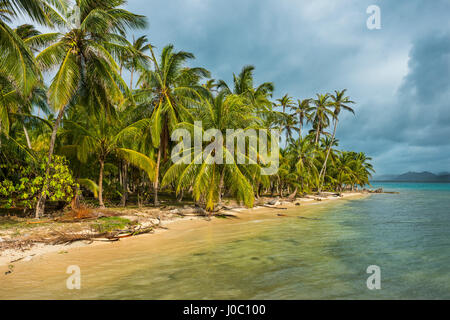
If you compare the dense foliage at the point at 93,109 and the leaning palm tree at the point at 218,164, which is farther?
the leaning palm tree at the point at 218,164

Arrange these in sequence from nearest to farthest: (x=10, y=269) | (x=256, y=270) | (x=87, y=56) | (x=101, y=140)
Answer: (x=10, y=269) < (x=256, y=270) < (x=87, y=56) < (x=101, y=140)

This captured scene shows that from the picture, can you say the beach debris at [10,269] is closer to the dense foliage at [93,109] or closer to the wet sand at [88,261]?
the wet sand at [88,261]

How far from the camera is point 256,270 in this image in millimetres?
5809

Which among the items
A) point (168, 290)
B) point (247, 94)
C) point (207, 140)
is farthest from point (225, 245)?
point (247, 94)

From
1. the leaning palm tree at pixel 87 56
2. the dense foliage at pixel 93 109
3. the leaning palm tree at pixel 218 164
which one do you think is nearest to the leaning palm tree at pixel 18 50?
the dense foliage at pixel 93 109

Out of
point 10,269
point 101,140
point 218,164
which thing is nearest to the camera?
point 10,269

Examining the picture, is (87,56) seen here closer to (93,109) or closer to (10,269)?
(93,109)

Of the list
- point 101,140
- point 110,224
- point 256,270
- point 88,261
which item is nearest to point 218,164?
point 110,224

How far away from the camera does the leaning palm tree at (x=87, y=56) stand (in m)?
9.30

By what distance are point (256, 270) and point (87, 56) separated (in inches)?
447

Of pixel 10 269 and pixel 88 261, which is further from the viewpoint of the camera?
pixel 88 261

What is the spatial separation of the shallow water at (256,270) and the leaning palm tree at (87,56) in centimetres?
606

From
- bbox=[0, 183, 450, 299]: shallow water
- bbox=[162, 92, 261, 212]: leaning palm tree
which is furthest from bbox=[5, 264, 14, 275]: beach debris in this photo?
bbox=[162, 92, 261, 212]: leaning palm tree

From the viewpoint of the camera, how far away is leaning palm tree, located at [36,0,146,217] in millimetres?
9297
